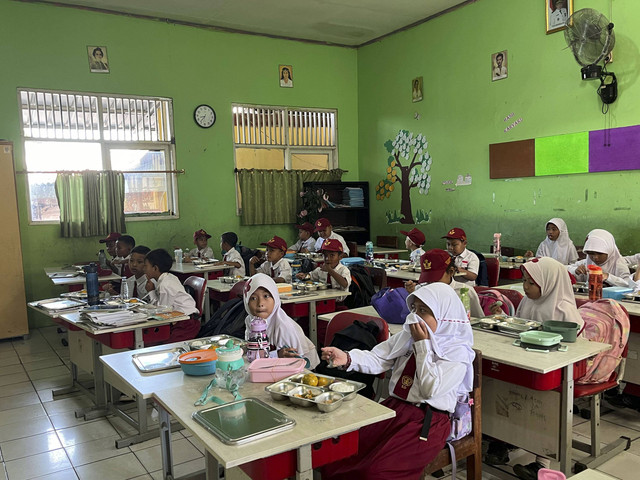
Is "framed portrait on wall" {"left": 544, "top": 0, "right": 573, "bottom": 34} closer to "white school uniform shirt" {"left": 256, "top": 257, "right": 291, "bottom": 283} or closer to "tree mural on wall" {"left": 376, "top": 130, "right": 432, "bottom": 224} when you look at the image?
"tree mural on wall" {"left": 376, "top": 130, "right": 432, "bottom": 224}

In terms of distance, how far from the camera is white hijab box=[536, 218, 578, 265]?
6.03 meters

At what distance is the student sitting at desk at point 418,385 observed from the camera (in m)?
2.15

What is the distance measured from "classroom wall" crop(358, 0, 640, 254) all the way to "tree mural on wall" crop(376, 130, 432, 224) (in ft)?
0.41

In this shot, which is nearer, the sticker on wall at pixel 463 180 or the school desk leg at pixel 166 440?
the school desk leg at pixel 166 440

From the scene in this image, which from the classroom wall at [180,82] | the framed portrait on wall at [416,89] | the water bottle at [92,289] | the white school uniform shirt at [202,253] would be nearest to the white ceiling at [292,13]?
the classroom wall at [180,82]

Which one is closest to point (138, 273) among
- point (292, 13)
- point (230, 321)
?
point (230, 321)

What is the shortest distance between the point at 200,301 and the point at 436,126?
505 cm

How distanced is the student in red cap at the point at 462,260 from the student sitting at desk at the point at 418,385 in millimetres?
2741

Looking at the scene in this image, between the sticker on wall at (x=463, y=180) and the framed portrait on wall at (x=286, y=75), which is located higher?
the framed portrait on wall at (x=286, y=75)

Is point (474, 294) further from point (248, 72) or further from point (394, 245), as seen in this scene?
point (248, 72)

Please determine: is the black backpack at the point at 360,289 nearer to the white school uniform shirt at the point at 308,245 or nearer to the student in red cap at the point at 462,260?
the student in red cap at the point at 462,260

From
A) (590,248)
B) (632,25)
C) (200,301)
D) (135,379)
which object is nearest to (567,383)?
(135,379)

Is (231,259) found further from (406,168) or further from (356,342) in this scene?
(356,342)

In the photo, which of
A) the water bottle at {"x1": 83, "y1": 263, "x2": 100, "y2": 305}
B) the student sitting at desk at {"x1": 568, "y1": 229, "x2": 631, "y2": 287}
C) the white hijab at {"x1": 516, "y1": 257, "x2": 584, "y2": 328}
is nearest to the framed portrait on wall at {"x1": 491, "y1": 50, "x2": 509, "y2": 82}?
the student sitting at desk at {"x1": 568, "y1": 229, "x2": 631, "y2": 287}
